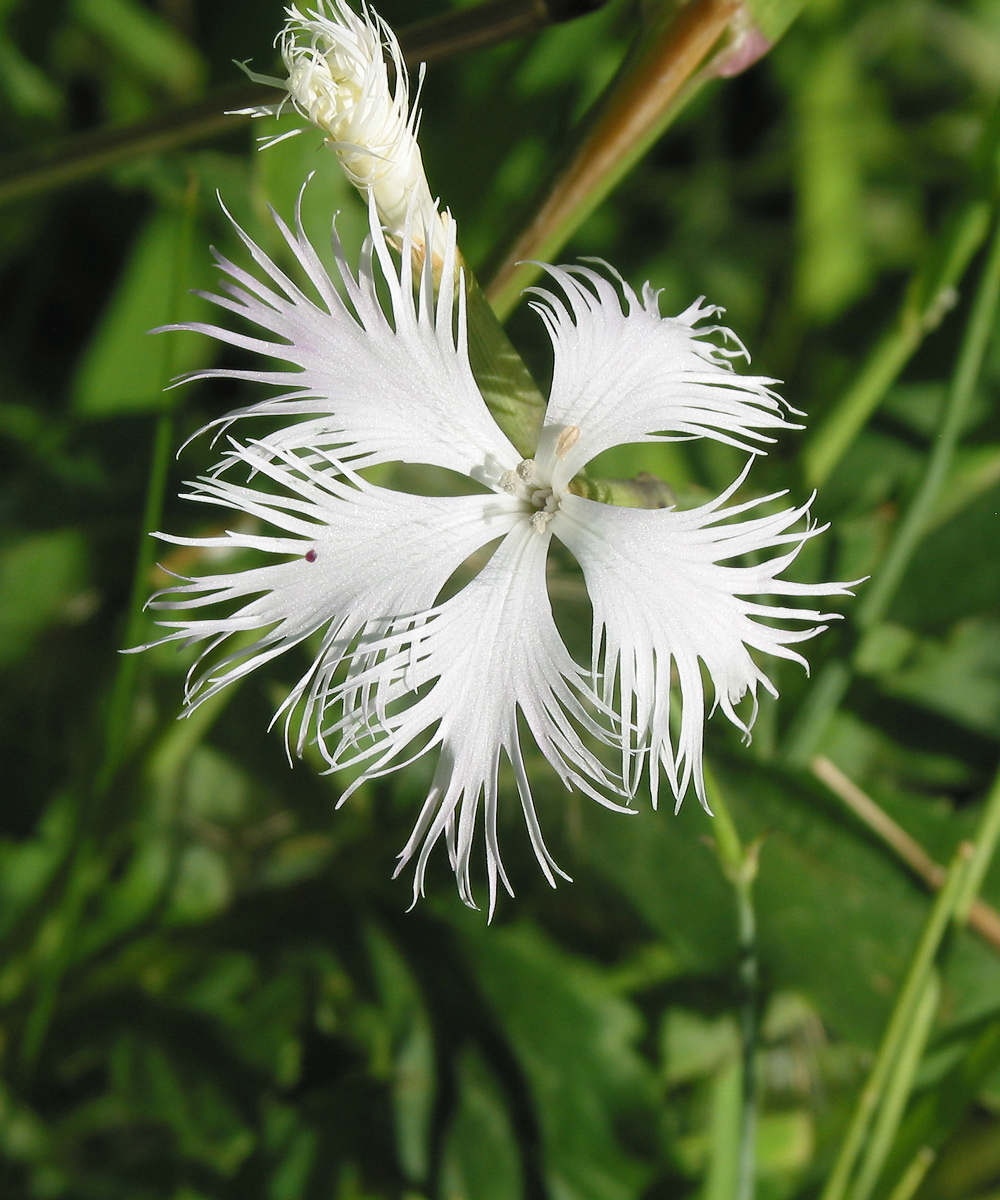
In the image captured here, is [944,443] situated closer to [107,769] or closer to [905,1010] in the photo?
[905,1010]

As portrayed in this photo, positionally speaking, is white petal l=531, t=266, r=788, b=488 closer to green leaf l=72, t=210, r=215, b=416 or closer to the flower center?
the flower center

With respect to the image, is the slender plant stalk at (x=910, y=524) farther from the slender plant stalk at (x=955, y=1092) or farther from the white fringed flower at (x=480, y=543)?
the white fringed flower at (x=480, y=543)

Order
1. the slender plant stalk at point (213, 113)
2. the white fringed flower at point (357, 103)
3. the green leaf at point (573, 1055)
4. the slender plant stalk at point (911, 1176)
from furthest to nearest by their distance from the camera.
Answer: the green leaf at point (573, 1055) < the slender plant stalk at point (911, 1176) < the slender plant stalk at point (213, 113) < the white fringed flower at point (357, 103)

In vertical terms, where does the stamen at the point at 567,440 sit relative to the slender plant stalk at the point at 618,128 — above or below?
below

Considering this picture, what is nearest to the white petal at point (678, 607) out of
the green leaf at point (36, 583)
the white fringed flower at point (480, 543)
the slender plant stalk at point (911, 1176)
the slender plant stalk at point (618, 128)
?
the white fringed flower at point (480, 543)

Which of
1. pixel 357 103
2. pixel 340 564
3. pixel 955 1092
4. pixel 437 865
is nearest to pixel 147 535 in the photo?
pixel 340 564

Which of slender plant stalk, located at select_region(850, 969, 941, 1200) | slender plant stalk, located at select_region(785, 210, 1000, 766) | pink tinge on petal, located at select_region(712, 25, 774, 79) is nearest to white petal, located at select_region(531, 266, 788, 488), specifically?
pink tinge on petal, located at select_region(712, 25, 774, 79)
